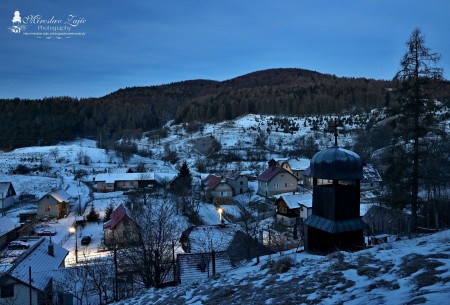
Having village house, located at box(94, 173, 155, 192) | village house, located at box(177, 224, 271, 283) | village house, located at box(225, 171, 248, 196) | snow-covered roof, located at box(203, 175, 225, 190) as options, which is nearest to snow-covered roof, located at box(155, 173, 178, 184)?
village house, located at box(94, 173, 155, 192)

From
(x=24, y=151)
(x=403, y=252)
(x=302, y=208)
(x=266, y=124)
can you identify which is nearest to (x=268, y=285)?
(x=403, y=252)

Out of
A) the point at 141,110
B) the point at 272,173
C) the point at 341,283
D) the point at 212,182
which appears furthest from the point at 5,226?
the point at 141,110

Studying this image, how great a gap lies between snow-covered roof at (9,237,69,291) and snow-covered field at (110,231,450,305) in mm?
12438

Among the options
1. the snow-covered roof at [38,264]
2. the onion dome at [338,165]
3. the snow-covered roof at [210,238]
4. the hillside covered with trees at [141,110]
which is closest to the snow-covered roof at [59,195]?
the snow-covered roof at [38,264]

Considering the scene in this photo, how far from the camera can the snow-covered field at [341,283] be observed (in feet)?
14.7

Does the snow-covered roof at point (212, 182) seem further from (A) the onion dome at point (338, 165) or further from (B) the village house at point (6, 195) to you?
(A) the onion dome at point (338, 165)

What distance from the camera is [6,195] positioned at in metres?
44.3

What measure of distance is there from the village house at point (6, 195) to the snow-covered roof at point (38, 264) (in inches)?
1053

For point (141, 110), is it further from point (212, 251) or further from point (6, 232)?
point (212, 251)

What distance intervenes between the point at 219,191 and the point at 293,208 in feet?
53.5

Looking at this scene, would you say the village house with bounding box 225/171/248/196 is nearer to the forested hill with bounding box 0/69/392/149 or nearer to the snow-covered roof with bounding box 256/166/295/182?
the snow-covered roof with bounding box 256/166/295/182

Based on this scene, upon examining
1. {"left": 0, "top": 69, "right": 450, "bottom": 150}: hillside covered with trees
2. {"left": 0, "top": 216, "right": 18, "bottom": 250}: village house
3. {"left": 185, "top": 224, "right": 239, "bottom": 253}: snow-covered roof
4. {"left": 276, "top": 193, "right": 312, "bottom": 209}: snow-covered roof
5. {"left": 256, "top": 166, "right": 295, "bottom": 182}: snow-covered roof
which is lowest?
{"left": 0, "top": 216, "right": 18, "bottom": 250}: village house

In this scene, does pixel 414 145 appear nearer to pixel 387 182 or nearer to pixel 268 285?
pixel 387 182

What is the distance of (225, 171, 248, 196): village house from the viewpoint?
170 ft
